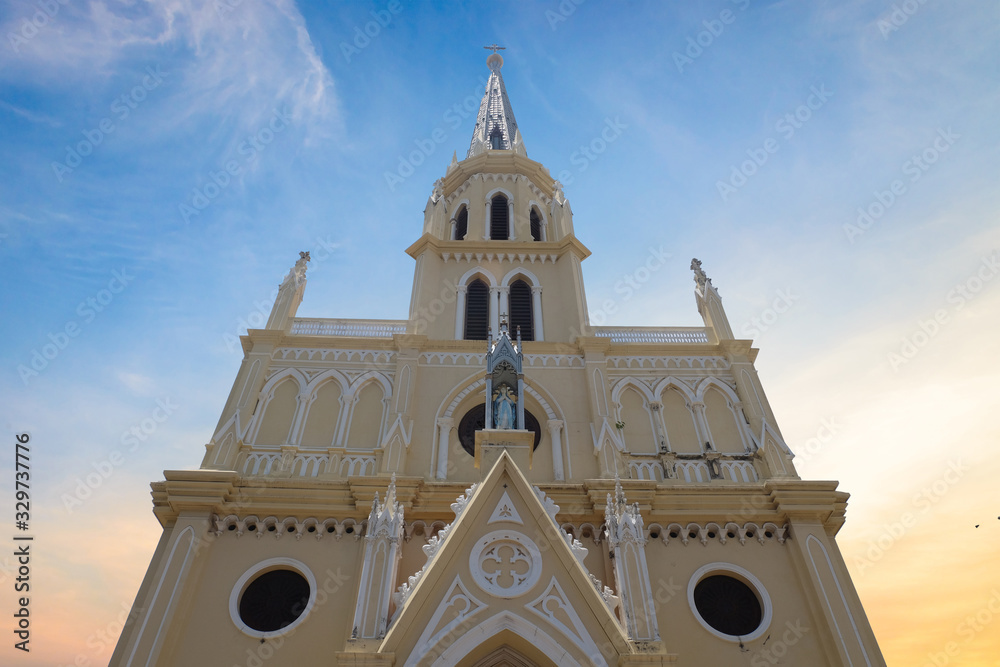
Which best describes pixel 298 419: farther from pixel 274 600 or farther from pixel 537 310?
pixel 537 310

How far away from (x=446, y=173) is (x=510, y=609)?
20.6 metres

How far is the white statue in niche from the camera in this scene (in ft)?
41.3

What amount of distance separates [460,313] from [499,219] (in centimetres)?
596

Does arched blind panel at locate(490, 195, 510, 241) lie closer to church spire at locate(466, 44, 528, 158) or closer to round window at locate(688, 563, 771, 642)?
church spire at locate(466, 44, 528, 158)

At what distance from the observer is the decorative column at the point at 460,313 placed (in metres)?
18.2

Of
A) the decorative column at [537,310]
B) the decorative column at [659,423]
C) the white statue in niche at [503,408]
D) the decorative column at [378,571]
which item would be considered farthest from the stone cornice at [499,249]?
the decorative column at [378,571]

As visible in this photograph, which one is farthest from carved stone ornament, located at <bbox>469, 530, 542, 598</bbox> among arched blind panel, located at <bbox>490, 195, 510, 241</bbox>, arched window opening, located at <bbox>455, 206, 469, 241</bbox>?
arched window opening, located at <bbox>455, 206, 469, 241</bbox>

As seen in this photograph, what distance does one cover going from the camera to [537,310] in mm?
18938

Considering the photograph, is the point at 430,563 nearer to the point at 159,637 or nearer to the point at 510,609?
the point at 510,609

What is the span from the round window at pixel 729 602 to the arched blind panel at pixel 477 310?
29.7 ft

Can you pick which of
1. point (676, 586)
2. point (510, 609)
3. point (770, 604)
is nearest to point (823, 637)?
point (770, 604)

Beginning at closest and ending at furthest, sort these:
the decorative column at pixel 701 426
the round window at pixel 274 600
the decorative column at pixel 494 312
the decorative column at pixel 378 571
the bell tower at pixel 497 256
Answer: the decorative column at pixel 378 571 < the round window at pixel 274 600 < the decorative column at pixel 701 426 < the decorative column at pixel 494 312 < the bell tower at pixel 497 256

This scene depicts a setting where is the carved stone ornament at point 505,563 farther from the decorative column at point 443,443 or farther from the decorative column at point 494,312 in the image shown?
the decorative column at point 494,312

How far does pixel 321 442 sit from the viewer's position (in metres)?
14.9
